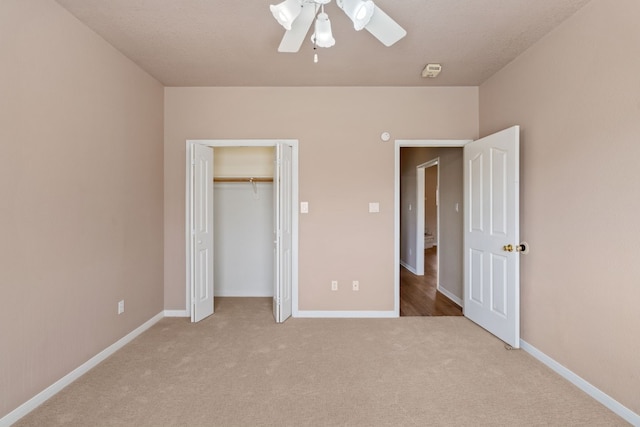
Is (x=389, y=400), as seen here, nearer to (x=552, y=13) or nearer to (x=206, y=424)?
(x=206, y=424)

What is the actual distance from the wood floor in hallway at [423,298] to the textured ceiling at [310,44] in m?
2.70

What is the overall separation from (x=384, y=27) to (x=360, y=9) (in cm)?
24

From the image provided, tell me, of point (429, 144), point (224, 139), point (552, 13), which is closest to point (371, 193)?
point (429, 144)

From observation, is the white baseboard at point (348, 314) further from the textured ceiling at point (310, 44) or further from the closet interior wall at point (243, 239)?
the textured ceiling at point (310, 44)

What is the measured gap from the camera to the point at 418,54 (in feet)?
9.52

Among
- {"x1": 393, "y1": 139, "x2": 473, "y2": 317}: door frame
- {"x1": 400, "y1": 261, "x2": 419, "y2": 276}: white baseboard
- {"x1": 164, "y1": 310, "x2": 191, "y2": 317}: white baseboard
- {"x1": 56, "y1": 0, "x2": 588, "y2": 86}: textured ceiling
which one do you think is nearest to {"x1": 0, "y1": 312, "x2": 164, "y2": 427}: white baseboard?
{"x1": 164, "y1": 310, "x2": 191, "y2": 317}: white baseboard

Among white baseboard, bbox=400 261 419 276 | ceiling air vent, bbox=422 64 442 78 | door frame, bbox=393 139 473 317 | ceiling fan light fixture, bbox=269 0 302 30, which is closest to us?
ceiling fan light fixture, bbox=269 0 302 30

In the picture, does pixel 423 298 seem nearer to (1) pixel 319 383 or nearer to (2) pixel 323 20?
(1) pixel 319 383

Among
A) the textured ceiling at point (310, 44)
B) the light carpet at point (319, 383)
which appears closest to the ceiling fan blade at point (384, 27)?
the textured ceiling at point (310, 44)

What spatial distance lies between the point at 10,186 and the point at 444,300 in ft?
14.9

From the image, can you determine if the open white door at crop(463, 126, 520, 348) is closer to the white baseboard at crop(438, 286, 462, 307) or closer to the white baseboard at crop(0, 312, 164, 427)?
the white baseboard at crop(438, 286, 462, 307)

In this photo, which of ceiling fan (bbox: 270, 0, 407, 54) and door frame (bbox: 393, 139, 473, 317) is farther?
door frame (bbox: 393, 139, 473, 317)

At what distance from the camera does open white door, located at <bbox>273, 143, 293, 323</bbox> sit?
3.44 metres

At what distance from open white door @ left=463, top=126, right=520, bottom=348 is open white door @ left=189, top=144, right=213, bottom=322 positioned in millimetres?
2989
